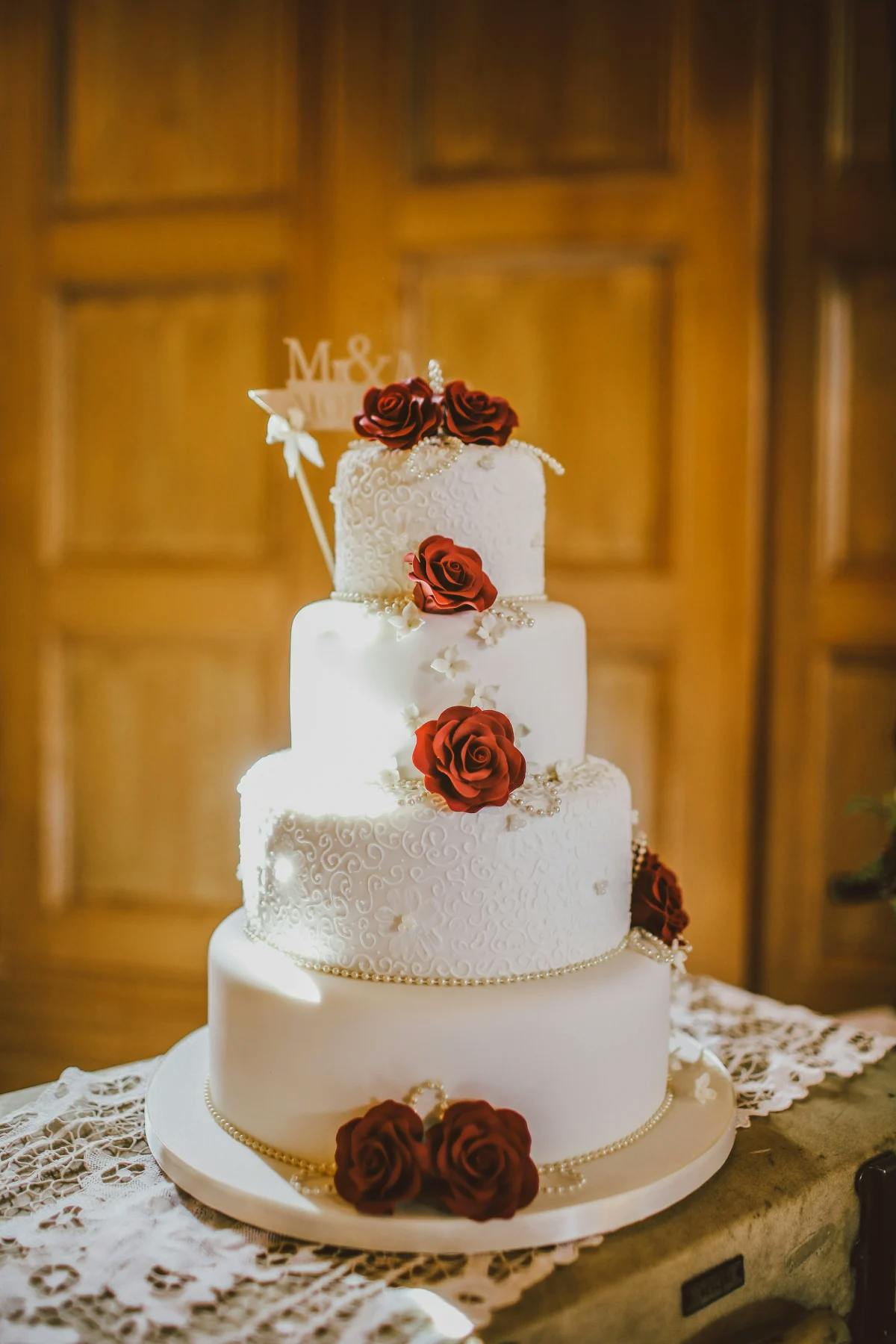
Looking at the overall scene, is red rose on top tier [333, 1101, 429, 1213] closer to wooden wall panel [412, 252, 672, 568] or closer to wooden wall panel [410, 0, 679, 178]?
wooden wall panel [412, 252, 672, 568]

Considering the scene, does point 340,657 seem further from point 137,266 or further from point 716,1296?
point 137,266

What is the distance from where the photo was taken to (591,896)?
1794mm

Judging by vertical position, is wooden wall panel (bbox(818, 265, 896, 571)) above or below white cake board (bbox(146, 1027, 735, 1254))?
above

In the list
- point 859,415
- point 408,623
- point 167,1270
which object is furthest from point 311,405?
point 859,415

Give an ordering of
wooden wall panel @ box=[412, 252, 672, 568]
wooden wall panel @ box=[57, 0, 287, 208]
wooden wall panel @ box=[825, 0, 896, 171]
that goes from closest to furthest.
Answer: wooden wall panel @ box=[825, 0, 896, 171] → wooden wall panel @ box=[412, 252, 672, 568] → wooden wall panel @ box=[57, 0, 287, 208]

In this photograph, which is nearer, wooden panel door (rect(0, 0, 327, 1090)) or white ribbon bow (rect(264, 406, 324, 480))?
white ribbon bow (rect(264, 406, 324, 480))

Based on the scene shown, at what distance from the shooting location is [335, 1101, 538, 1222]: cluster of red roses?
62.2 inches

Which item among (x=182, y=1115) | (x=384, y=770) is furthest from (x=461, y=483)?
(x=182, y=1115)

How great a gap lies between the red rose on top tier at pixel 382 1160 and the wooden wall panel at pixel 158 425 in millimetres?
2395

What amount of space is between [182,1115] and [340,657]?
0.76 meters

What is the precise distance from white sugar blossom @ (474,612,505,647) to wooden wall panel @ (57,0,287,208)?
2.43 meters

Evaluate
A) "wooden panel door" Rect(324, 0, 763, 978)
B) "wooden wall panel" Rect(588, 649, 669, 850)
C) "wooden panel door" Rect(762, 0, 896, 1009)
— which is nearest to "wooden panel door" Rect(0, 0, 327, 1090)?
"wooden panel door" Rect(324, 0, 763, 978)

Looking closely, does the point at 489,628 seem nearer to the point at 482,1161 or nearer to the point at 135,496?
the point at 482,1161

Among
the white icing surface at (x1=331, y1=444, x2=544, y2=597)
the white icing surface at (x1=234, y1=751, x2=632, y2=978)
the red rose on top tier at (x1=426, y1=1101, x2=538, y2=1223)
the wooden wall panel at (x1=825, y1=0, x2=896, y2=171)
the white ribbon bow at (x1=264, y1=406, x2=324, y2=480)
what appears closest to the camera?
the red rose on top tier at (x1=426, y1=1101, x2=538, y2=1223)
